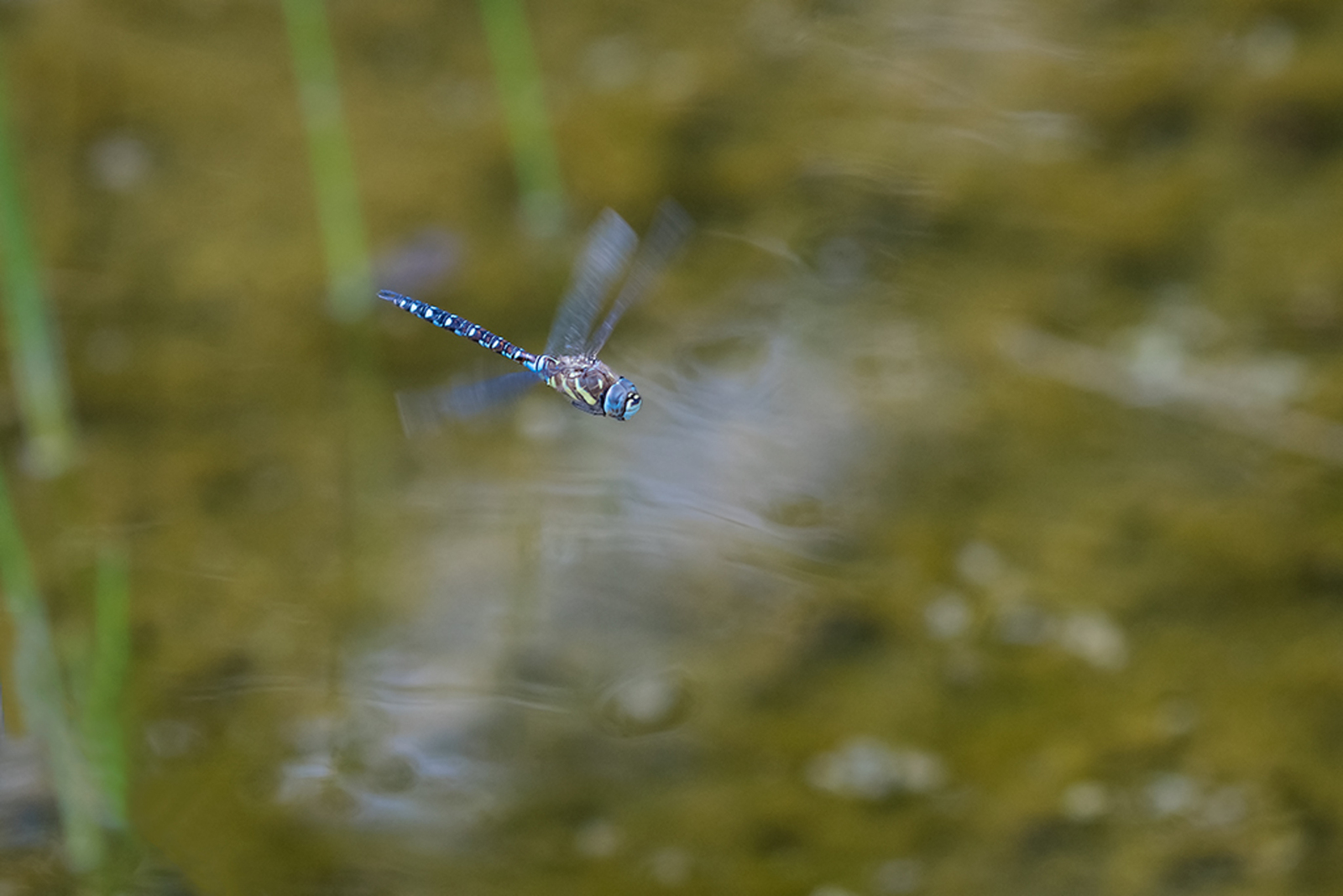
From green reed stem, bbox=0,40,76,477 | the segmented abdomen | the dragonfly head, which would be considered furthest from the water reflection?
green reed stem, bbox=0,40,76,477

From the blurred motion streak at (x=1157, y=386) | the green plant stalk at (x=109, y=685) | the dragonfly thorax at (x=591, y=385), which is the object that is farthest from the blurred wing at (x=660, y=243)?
the green plant stalk at (x=109, y=685)

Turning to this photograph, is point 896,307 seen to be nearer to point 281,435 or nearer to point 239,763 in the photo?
point 281,435

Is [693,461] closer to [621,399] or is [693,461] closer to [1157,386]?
[621,399]

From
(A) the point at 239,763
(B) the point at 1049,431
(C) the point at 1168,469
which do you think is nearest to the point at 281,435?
(A) the point at 239,763

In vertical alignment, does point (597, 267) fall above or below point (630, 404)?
above

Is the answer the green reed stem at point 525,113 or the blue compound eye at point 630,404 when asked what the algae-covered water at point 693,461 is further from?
the blue compound eye at point 630,404

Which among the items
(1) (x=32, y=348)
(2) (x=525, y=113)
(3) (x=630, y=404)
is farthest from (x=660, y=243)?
(1) (x=32, y=348)

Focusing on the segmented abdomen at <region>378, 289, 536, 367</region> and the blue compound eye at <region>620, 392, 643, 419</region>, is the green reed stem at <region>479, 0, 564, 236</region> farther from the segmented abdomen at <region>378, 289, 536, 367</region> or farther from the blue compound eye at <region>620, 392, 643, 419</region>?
the blue compound eye at <region>620, 392, 643, 419</region>
